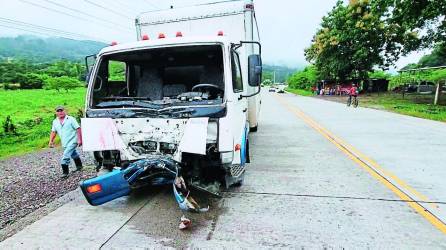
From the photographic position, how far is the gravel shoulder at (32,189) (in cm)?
475

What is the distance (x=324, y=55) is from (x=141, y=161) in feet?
132

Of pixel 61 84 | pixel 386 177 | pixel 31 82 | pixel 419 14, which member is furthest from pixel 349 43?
pixel 31 82

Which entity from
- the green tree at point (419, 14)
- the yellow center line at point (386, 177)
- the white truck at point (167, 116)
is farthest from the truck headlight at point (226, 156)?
the green tree at point (419, 14)

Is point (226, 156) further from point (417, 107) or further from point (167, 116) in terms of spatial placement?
point (417, 107)

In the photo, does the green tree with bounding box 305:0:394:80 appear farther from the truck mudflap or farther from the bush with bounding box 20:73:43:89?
the bush with bounding box 20:73:43:89

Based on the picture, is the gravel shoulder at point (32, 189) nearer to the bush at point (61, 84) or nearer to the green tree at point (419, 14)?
the green tree at point (419, 14)

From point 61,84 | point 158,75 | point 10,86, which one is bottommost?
point 10,86

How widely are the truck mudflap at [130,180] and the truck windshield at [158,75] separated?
1.00 m

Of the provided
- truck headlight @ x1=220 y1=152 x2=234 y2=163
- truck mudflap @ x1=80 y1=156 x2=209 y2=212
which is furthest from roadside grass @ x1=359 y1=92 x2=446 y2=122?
truck mudflap @ x1=80 y1=156 x2=209 y2=212

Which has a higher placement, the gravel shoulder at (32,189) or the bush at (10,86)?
the bush at (10,86)

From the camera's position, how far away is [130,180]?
14.8 ft

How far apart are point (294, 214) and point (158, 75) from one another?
3.23 metres

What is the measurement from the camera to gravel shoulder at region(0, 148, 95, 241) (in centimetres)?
475

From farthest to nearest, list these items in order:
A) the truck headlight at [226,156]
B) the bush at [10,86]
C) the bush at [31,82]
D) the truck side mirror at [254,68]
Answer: the bush at [31,82] → the bush at [10,86] → the truck side mirror at [254,68] → the truck headlight at [226,156]
